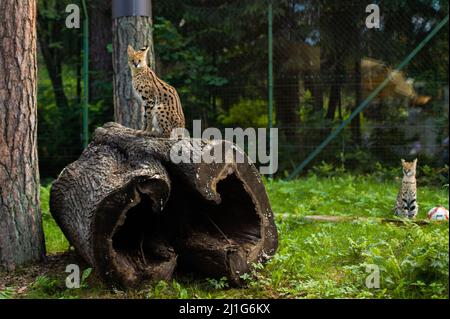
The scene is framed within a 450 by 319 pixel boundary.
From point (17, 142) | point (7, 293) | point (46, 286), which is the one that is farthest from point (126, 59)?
point (7, 293)

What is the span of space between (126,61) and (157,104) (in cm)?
261

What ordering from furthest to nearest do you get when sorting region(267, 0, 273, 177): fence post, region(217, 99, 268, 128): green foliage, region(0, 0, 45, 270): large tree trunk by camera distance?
region(217, 99, 268, 128): green foliage → region(267, 0, 273, 177): fence post → region(0, 0, 45, 270): large tree trunk

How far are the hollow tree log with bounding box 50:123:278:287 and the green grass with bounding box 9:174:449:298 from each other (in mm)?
179

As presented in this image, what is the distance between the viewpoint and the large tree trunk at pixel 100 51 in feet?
39.0

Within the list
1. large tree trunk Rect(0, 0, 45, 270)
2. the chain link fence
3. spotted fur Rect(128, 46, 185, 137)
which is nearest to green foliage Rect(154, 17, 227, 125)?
the chain link fence

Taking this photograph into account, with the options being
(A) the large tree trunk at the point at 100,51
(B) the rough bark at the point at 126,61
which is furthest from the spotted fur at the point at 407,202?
(A) the large tree trunk at the point at 100,51

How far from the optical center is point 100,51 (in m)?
12.3

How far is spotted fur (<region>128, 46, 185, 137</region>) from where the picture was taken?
6.49 m

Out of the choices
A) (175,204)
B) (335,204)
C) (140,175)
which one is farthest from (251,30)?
(140,175)

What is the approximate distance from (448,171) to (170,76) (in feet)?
17.5

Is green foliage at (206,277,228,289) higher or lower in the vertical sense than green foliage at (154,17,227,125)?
lower

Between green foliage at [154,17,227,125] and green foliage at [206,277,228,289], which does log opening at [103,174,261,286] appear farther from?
green foliage at [154,17,227,125]

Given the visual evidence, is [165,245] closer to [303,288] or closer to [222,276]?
[222,276]

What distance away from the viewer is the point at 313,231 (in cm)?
727
